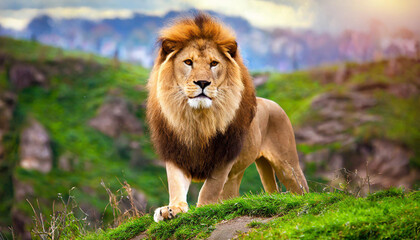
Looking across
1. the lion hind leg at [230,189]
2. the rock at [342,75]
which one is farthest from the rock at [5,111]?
the lion hind leg at [230,189]

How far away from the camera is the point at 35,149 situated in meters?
27.3

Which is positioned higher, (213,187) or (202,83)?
(202,83)

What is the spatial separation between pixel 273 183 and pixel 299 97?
23927mm

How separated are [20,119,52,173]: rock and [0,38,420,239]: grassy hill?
0.23 meters

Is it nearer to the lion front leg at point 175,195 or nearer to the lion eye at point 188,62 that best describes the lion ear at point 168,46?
the lion eye at point 188,62

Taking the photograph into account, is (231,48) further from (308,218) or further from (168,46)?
(308,218)

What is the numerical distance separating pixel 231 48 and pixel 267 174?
6.01ft

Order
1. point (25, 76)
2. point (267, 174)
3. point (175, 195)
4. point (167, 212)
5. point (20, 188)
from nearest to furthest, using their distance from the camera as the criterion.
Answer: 1. point (167, 212)
2. point (175, 195)
3. point (267, 174)
4. point (20, 188)
5. point (25, 76)

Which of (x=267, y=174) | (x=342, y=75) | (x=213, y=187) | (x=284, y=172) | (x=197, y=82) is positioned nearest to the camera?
(x=197, y=82)

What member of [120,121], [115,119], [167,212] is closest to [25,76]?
[115,119]

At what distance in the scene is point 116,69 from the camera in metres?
34.5

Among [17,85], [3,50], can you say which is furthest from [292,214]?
[3,50]

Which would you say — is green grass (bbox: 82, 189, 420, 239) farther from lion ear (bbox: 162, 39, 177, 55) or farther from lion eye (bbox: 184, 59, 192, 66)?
lion ear (bbox: 162, 39, 177, 55)

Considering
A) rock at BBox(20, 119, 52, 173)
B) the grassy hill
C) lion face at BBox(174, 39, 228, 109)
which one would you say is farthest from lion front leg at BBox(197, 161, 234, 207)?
rock at BBox(20, 119, 52, 173)
